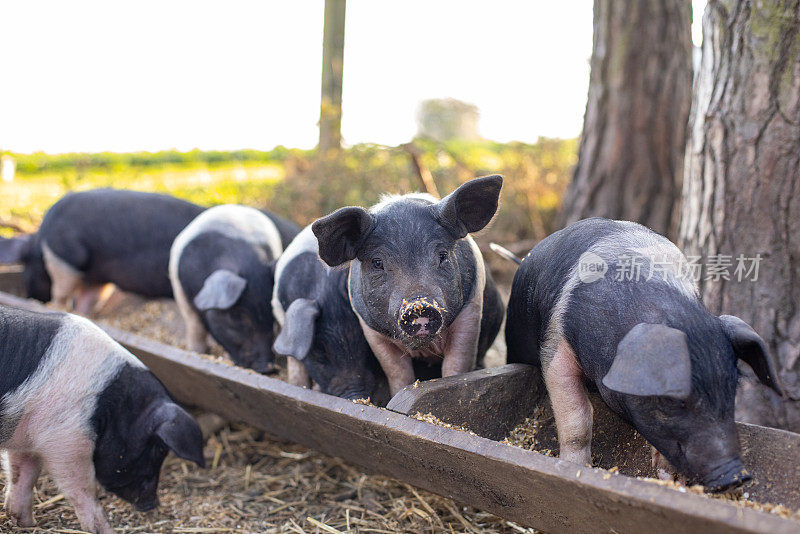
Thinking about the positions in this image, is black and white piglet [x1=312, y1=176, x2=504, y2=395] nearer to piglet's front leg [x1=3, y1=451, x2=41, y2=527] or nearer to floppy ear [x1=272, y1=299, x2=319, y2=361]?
floppy ear [x1=272, y1=299, x2=319, y2=361]

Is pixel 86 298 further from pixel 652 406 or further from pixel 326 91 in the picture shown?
pixel 652 406

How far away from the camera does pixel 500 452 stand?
98.7 inches

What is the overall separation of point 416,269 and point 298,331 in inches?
33.3

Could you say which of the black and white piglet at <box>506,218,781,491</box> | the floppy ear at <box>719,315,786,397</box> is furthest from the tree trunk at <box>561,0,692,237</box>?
the floppy ear at <box>719,315,786,397</box>

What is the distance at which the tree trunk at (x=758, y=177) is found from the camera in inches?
141

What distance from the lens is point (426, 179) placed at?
23.3 ft

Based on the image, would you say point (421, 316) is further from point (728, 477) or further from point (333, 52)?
point (333, 52)

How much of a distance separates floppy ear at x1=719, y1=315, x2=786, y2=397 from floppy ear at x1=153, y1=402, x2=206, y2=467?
2317 millimetres

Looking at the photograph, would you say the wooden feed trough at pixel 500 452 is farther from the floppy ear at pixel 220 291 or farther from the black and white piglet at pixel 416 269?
the floppy ear at pixel 220 291

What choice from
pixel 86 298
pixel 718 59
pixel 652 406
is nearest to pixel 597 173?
pixel 718 59

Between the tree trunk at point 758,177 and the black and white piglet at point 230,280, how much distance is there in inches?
98.8

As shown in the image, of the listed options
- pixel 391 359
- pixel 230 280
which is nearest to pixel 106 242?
pixel 230 280

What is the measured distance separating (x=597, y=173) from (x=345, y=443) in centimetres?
373

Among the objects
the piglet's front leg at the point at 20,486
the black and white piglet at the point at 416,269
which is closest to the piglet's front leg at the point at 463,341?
the black and white piglet at the point at 416,269
